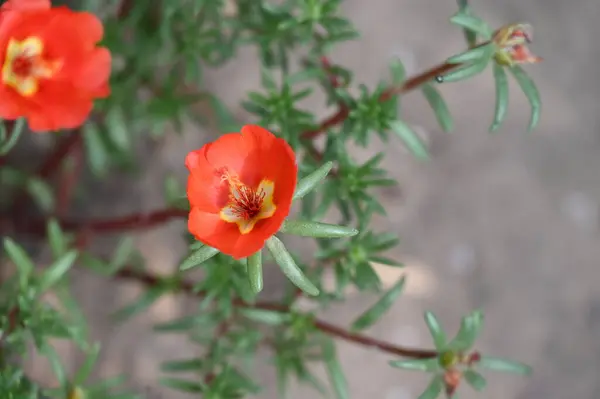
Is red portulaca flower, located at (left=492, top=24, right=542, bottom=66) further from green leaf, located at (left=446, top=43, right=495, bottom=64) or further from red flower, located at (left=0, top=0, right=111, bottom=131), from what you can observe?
red flower, located at (left=0, top=0, right=111, bottom=131)

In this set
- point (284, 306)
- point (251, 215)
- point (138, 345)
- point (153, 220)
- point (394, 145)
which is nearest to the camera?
point (251, 215)

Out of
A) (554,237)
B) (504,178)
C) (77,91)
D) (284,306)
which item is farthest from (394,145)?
(77,91)

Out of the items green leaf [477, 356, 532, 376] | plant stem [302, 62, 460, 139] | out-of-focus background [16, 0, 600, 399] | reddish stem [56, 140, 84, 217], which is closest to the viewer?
plant stem [302, 62, 460, 139]

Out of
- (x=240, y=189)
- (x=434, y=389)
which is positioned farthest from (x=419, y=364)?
Result: (x=240, y=189)

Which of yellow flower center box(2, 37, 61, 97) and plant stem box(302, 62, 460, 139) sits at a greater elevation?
plant stem box(302, 62, 460, 139)

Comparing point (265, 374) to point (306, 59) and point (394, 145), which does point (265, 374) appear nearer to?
point (394, 145)

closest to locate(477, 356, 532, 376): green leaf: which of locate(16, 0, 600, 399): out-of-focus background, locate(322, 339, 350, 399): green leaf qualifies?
locate(322, 339, 350, 399): green leaf
